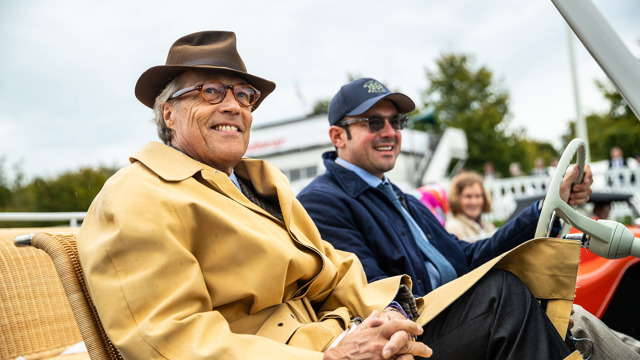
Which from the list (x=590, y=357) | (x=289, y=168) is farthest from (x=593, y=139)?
(x=590, y=357)

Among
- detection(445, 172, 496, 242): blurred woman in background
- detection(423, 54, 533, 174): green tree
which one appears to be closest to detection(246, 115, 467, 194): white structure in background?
detection(423, 54, 533, 174): green tree

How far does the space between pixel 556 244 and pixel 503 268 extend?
0.74ft

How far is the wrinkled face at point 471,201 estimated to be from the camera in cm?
612

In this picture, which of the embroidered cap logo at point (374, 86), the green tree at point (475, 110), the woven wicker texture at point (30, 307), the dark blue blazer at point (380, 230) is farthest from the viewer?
the green tree at point (475, 110)

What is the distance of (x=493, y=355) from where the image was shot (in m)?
1.94

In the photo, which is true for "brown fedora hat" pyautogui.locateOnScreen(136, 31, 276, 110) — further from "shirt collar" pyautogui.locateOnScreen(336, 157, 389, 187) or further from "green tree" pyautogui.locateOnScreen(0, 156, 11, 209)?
"green tree" pyautogui.locateOnScreen(0, 156, 11, 209)

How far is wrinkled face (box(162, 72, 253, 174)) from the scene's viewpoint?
2.19 m

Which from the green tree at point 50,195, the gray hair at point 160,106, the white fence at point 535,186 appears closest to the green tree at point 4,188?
the green tree at point 50,195

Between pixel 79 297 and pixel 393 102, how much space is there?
2.28 metres

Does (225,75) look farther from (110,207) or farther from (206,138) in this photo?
(110,207)

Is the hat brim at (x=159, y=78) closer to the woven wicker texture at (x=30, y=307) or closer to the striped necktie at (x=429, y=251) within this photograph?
the woven wicker texture at (x=30, y=307)

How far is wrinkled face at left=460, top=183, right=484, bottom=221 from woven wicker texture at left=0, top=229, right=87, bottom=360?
4597 mm

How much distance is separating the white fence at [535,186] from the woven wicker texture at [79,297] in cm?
1353

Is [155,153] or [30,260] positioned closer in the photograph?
[155,153]
